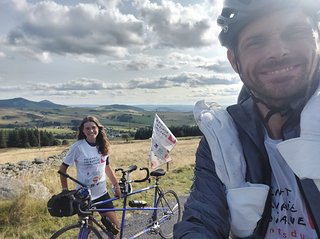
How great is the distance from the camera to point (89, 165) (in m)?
5.60

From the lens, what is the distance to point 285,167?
1410 millimetres

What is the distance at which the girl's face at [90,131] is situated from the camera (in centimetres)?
573

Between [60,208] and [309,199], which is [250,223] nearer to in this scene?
[309,199]

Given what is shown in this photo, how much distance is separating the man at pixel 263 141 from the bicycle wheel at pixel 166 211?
17.2ft

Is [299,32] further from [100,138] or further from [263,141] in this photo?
[100,138]

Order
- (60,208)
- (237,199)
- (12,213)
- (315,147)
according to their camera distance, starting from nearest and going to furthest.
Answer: (315,147)
(237,199)
(60,208)
(12,213)

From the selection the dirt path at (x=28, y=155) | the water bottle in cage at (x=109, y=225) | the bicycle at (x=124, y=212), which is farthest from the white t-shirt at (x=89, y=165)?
the dirt path at (x=28, y=155)

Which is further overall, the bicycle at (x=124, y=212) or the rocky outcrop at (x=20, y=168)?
the rocky outcrop at (x=20, y=168)


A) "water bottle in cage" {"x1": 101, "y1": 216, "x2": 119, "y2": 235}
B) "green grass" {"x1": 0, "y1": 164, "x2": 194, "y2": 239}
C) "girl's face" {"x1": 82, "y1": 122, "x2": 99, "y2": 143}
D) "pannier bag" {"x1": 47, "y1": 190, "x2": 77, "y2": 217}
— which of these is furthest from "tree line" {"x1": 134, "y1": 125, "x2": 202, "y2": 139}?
"pannier bag" {"x1": 47, "y1": 190, "x2": 77, "y2": 217}

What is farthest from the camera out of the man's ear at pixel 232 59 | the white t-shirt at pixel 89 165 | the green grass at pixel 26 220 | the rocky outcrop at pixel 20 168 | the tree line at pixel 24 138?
the tree line at pixel 24 138

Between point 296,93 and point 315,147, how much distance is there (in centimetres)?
34

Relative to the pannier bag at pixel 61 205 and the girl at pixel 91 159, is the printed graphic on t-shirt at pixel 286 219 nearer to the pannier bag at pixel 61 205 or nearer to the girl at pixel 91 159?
the pannier bag at pixel 61 205

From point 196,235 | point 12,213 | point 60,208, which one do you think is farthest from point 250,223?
point 12,213

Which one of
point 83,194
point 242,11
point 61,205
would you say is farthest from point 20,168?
point 242,11
